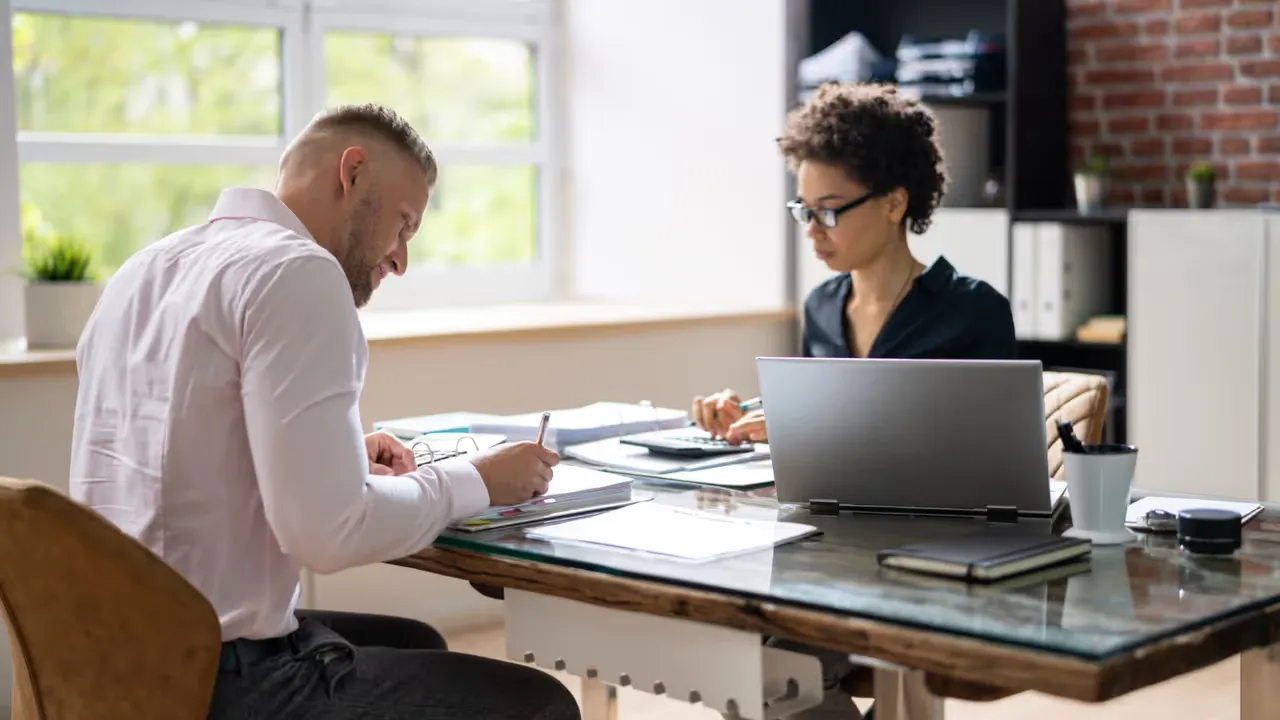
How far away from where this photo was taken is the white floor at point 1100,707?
3.53m

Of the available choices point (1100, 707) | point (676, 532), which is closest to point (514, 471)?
point (676, 532)

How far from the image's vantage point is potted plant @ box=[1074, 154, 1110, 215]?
183 inches

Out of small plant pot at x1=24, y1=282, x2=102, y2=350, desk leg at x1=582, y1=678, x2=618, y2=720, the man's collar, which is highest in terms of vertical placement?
the man's collar

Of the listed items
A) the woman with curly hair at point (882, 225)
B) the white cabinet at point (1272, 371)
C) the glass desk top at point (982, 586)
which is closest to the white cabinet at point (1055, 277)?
the white cabinet at point (1272, 371)

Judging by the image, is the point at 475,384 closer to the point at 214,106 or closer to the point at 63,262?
the point at 63,262

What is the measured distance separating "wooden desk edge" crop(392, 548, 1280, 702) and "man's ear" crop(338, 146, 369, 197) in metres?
0.57

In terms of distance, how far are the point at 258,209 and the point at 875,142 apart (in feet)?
4.55

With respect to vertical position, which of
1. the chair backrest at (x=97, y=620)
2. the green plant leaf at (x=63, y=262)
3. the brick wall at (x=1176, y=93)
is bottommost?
the chair backrest at (x=97, y=620)

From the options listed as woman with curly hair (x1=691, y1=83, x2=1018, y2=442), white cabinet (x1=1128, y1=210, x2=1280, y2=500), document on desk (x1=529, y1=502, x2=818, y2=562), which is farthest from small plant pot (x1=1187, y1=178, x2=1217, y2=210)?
document on desk (x1=529, y1=502, x2=818, y2=562)

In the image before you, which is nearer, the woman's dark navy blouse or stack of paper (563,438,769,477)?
stack of paper (563,438,769,477)

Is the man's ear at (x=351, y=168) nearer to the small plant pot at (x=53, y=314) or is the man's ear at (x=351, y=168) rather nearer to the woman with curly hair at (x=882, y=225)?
the woman with curly hair at (x=882, y=225)

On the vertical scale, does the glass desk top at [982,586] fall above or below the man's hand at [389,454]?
below

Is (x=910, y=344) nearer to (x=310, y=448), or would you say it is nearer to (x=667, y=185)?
(x=310, y=448)

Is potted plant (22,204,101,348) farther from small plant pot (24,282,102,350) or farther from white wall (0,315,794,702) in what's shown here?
white wall (0,315,794,702)
